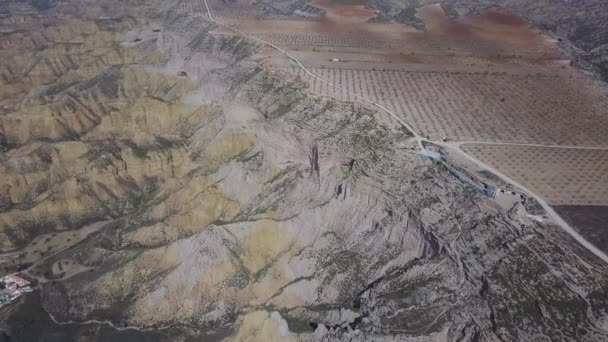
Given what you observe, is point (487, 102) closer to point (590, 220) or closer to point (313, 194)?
point (590, 220)

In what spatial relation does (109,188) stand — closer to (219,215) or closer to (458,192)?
(219,215)

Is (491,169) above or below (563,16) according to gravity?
below

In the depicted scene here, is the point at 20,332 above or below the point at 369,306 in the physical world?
below

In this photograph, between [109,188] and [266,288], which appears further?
[109,188]

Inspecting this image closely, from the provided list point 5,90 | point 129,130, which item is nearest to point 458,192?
point 129,130

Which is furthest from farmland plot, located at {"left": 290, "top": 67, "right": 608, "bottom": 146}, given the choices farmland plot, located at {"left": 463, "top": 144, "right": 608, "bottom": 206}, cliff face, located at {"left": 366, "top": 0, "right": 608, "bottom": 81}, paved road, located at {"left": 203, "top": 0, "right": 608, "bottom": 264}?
cliff face, located at {"left": 366, "top": 0, "right": 608, "bottom": 81}

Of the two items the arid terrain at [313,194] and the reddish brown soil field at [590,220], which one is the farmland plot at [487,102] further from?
the reddish brown soil field at [590,220]

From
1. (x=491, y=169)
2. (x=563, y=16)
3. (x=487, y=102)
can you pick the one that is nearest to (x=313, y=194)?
(x=491, y=169)
